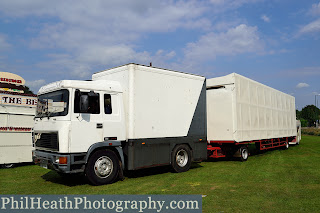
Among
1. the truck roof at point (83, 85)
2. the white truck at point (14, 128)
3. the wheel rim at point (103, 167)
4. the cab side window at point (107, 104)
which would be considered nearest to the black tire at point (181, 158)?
the wheel rim at point (103, 167)

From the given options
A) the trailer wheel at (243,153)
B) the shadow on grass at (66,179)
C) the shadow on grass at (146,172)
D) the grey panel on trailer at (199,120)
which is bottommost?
the shadow on grass at (146,172)

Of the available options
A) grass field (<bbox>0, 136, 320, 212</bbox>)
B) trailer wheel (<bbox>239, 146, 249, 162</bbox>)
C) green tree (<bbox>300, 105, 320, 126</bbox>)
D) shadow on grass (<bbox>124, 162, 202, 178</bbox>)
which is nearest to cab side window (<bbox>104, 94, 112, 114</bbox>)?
grass field (<bbox>0, 136, 320, 212</bbox>)

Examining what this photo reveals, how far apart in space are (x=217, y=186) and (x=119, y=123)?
355 cm

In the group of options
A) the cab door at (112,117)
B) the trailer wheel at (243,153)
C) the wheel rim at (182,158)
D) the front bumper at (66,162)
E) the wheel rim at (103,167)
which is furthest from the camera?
the trailer wheel at (243,153)

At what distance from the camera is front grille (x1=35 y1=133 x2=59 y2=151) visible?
7.74 meters

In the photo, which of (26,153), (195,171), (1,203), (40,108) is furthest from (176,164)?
(26,153)

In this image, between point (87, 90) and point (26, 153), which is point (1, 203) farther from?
point (26, 153)

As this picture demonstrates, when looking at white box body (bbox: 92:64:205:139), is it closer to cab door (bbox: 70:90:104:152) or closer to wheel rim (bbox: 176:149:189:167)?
wheel rim (bbox: 176:149:189:167)

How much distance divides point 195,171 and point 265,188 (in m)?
3.43

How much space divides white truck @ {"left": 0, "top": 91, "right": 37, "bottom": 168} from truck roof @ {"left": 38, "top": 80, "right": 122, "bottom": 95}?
153 inches

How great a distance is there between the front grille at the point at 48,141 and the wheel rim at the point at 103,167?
1.29 meters

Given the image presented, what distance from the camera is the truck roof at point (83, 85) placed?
7.91 m

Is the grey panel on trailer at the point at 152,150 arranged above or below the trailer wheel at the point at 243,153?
above

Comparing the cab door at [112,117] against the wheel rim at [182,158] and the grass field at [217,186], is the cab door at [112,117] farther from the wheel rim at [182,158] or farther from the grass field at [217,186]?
the wheel rim at [182,158]
